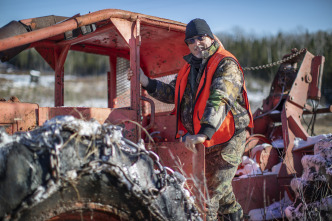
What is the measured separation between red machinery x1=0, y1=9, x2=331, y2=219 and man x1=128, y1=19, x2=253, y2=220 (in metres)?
0.26

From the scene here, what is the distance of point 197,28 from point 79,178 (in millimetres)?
1765

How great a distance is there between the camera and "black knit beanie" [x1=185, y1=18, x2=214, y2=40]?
2883 millimetres

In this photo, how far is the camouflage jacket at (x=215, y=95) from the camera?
2516mm

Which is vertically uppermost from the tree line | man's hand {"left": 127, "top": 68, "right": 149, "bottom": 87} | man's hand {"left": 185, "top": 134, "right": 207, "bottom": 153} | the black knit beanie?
the tree line

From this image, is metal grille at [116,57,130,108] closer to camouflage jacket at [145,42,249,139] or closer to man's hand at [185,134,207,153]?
camouflage jacket at [145,42,249,139]

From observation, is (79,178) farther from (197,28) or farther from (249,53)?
(249,53)

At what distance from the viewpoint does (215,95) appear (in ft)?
8.40

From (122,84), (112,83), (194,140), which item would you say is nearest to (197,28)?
(194,140)

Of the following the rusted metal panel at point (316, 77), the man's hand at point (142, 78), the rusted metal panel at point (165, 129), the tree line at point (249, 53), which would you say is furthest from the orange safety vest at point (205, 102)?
the tree line at point (249, 53)

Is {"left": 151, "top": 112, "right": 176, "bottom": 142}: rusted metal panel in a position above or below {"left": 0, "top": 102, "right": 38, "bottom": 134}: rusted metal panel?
below

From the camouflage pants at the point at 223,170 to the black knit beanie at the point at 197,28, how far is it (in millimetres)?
951

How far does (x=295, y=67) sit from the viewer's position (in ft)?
16.7

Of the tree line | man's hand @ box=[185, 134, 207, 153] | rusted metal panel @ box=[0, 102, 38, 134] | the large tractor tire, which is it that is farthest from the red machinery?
the tree line

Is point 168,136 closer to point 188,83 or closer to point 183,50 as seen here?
point 188,83
